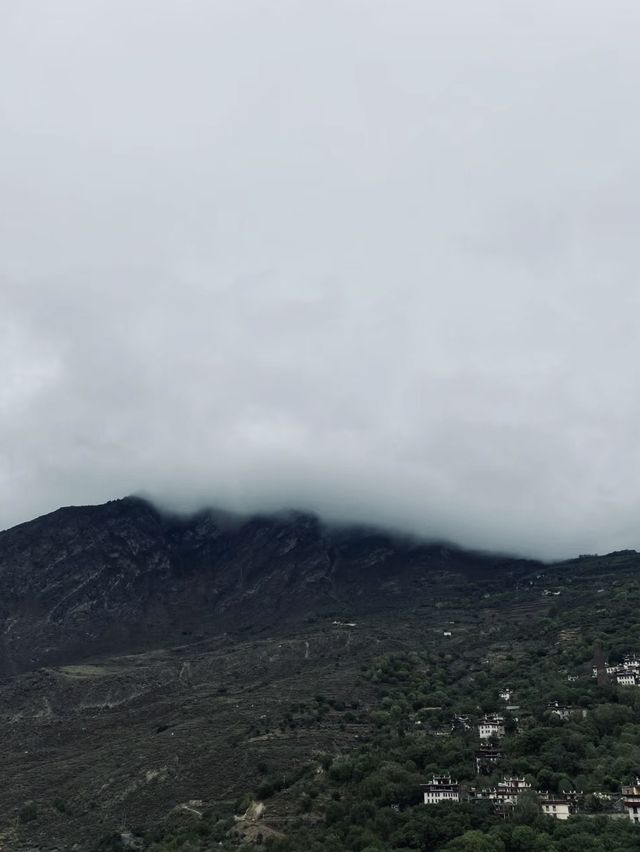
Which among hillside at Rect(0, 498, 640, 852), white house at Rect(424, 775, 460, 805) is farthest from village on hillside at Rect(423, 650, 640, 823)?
hillside at Rect(0, 498, 640, 852)

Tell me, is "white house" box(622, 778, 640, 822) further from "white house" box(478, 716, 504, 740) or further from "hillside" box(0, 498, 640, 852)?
"white house" box(478, 716, 504, 740)

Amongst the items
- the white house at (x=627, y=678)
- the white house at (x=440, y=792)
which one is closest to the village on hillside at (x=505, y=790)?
the white house at (x=440, y=792)

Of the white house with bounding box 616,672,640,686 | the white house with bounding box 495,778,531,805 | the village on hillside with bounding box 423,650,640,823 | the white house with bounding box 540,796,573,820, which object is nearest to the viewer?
the white house with bounding box 540,796,573,820

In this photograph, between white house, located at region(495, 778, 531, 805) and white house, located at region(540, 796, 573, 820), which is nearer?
white house, located at region(540, 796, 573, 820)

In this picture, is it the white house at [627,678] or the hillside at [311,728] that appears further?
the white house at [627,678]

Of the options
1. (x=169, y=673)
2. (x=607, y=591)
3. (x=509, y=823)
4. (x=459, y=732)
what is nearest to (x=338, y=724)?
(x=459, y=732)

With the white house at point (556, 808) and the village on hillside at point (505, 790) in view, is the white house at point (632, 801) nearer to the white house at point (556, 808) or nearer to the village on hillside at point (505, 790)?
the village on hillside at point (505, 790)
